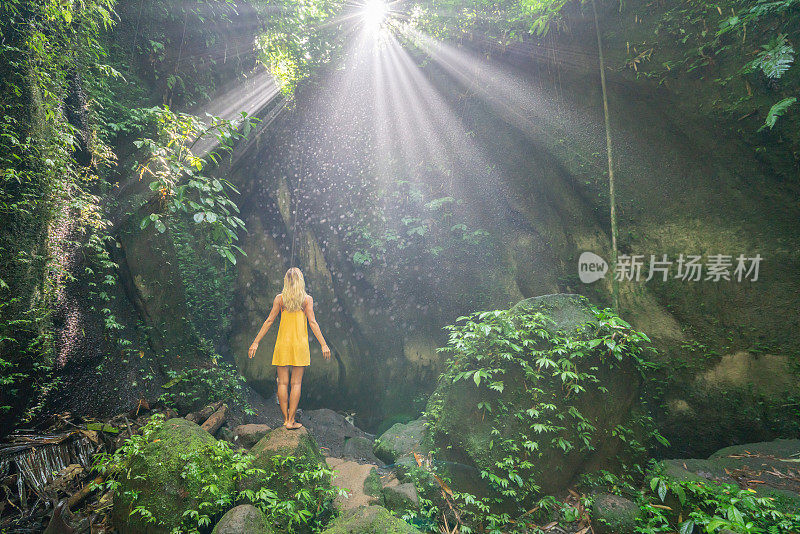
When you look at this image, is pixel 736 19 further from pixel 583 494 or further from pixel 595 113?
pixel 583 494

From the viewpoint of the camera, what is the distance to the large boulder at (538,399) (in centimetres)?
343

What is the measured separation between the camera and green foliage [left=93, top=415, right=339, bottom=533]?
9.66 ft

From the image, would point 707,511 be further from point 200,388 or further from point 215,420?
point 200,388

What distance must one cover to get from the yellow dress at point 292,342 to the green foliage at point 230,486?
1.16 m

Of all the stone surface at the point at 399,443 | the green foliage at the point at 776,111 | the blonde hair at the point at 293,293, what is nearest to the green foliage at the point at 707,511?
the stone surface at the point at 399,443

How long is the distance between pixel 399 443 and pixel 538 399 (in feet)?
8.02

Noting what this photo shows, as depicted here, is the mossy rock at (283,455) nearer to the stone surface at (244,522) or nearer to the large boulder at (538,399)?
the stone surface at (244,522)

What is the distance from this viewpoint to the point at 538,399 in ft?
11.7

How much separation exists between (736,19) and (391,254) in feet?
19.8

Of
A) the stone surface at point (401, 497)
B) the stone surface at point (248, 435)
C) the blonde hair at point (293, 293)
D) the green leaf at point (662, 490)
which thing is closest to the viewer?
the green leaf at point (662, 490)

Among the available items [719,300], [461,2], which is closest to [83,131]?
[461,2]

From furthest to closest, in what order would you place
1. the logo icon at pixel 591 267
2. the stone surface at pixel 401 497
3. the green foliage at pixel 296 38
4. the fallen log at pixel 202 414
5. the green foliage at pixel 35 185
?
the green foliage at pixel 296 38, the logo icon at pixel 591 267, the fallen log at pixel 202 414, the green foliage at pixel 35 185, the stone surface at pixel 401 497

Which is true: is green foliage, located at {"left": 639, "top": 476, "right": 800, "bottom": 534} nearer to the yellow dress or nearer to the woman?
the woman

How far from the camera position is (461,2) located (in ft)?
20.5
